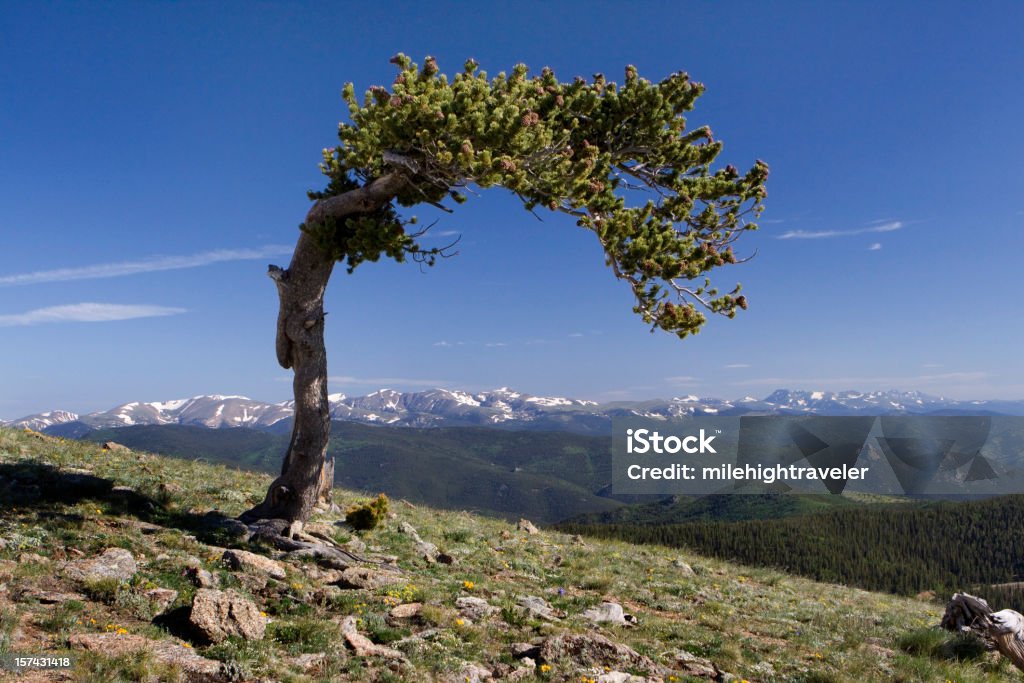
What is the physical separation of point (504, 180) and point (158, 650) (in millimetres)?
10561

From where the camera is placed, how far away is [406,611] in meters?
10.8

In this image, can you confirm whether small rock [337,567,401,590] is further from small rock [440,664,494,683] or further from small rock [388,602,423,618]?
small rock [440,664,494,683]

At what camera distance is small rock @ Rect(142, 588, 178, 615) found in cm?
901

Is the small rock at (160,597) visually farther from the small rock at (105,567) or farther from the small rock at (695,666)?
the small rock at (695,666)

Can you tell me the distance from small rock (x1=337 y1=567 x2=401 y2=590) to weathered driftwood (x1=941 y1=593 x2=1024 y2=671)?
1282 cm

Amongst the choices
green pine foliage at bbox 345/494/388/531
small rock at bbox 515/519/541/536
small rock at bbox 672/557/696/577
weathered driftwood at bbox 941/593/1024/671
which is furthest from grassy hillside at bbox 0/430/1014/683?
small rock at bbox 515/519/541/536

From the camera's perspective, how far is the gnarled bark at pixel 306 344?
1588 centimetres

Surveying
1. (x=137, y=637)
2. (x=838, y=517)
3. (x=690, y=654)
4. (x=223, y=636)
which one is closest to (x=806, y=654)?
(x=690, y=654)

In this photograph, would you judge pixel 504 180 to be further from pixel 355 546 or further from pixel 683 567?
pixel 683 567

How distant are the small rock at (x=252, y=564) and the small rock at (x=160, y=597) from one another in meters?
2.01

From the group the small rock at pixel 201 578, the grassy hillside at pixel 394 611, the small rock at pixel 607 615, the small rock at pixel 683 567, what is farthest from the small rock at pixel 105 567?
the small rock at pixel 683 567

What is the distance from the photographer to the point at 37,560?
993cm

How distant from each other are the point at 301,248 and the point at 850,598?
23.2 m

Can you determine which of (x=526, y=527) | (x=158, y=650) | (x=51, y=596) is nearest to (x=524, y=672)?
(x=158, y=650)
